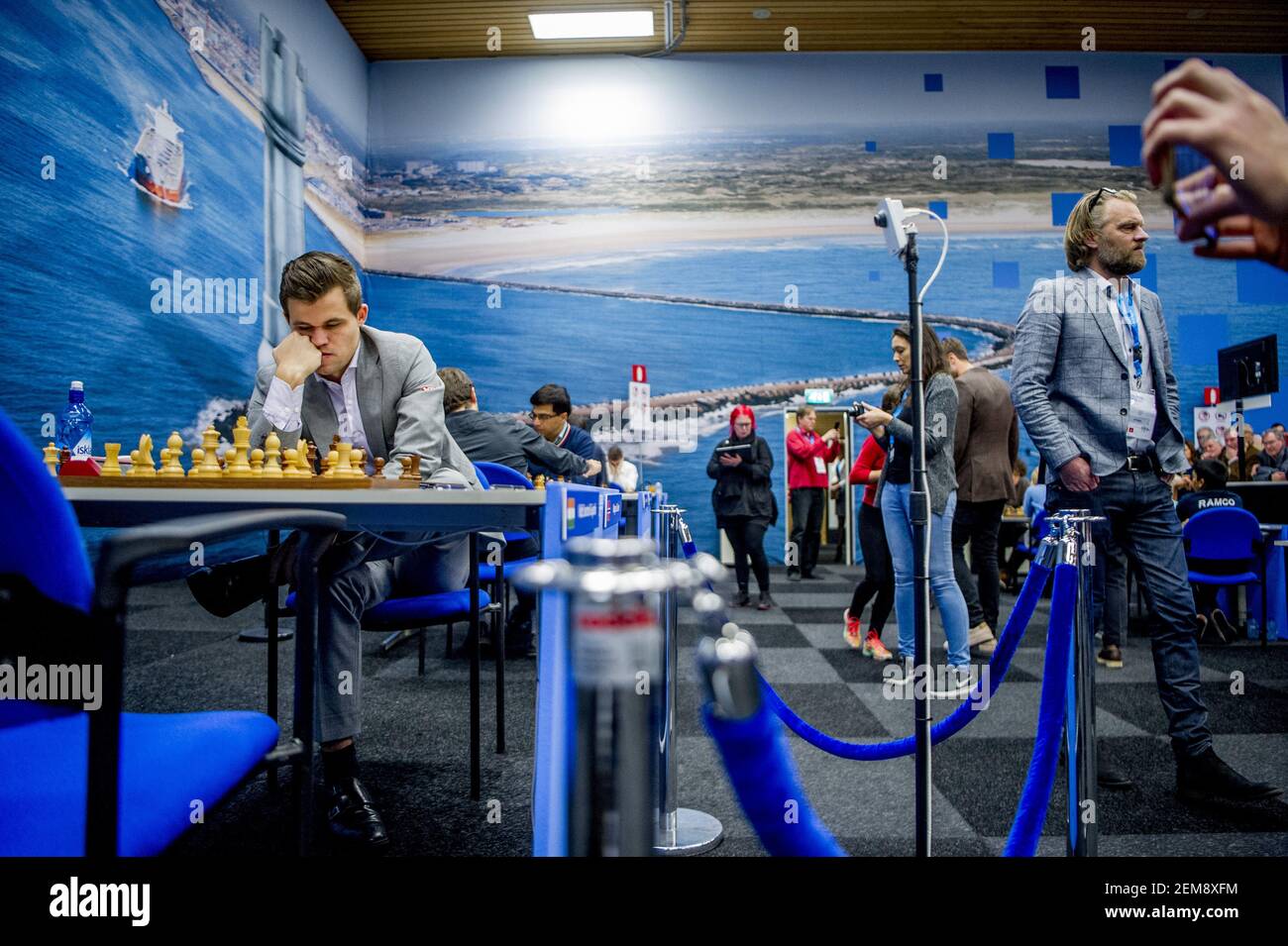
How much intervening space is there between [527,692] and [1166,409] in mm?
2340

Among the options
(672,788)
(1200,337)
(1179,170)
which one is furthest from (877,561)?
(1200,337)

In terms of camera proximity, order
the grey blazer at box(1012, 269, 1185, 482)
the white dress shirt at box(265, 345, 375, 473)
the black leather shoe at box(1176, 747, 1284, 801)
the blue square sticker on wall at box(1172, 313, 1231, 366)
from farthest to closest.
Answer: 1. the blue square sticker on wall at box(1172, 313, 1231, 366)
2. the grey blazer at box(1012, 269, 1185, 482)
3. the black leather shoe at box(1176, 747, 1284, 801)
4. the white dress shirt at box(265, 345, 375, 473)

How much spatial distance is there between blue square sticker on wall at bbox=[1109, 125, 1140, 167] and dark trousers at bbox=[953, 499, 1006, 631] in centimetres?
770

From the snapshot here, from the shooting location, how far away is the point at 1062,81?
9.07 m

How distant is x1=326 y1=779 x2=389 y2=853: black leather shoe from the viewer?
5.39ft

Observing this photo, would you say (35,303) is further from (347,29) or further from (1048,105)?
(1048,105)

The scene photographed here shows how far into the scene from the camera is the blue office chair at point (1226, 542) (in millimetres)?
3889

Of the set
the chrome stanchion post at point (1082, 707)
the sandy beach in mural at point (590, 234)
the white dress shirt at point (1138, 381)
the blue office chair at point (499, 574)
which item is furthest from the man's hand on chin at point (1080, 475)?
the sandy beach in mural at point (590, 234)

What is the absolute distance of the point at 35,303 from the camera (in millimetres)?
4355

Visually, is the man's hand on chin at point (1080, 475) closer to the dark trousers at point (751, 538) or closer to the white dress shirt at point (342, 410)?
the white dress shirt at point (342, 410)

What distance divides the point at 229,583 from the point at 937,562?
2339mm

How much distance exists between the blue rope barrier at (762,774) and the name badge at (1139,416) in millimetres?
1797

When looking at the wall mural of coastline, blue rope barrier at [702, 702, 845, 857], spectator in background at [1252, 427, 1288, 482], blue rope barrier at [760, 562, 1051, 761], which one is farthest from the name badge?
the wall mural of coastline

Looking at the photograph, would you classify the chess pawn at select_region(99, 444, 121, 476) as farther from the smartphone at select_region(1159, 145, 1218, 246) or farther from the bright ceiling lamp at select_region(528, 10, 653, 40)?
the bright ceiling lamp at select_region(528, 10, 653, 40)
